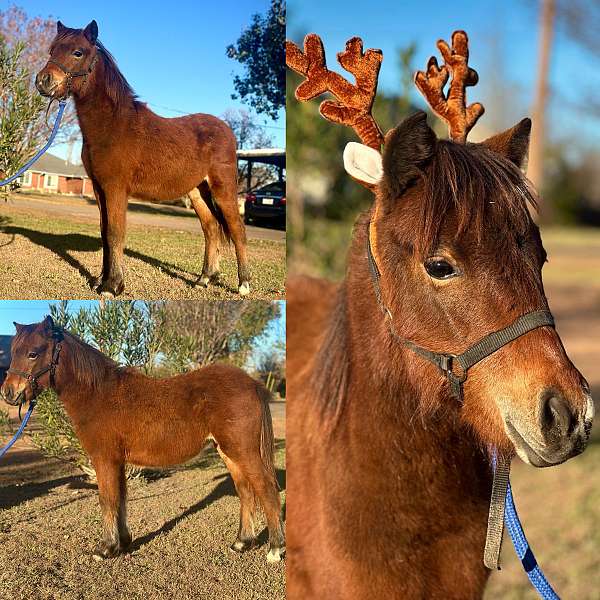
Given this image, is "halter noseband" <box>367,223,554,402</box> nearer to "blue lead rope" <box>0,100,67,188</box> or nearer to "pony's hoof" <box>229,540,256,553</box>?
"pony's hoof" <box>229,540,256,553</box>

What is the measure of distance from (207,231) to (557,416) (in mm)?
1243

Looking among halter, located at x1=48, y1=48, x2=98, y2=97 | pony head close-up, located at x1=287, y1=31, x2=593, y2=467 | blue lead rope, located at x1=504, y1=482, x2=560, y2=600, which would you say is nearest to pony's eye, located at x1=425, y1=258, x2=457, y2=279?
pony head close-up, located at x1=287, y1=31, x2=593, y2=467

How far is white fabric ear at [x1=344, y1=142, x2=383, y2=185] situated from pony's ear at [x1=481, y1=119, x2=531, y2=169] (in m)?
0.34

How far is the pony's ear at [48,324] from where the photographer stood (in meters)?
2.11

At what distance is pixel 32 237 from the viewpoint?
6.95 ft

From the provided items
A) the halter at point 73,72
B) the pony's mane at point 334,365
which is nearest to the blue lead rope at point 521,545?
the pony's mane at point 334,365

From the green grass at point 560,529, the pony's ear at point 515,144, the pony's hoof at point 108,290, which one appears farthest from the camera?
the green grass at point 560,529

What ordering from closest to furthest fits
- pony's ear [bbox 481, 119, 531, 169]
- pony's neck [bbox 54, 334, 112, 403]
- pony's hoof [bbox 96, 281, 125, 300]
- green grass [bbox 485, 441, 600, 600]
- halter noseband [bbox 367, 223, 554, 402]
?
halter noseband [bbox 367, 223, 554, 402], pony's ear [bbox 481, 119, 531, 169], pony's hoof [bbox 96, 281, 125, 300], pony's neck [bbox 54, 334, 112, 403], green grass [bbox 485, 441, 600, 600]

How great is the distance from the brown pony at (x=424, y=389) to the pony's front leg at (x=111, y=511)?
55 centimetres

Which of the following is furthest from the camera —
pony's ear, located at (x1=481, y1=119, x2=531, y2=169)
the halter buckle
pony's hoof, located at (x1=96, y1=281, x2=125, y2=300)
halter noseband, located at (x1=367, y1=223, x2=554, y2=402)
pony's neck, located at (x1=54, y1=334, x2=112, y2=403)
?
pony's neck, located at (x1=54, y1=334, x2=112, y2=403)

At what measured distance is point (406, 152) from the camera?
5.82 feet

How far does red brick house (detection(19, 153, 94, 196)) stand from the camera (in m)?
2.07

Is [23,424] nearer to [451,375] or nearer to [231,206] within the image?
[231,206]

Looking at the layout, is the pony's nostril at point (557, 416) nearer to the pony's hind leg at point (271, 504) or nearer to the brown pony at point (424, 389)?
the brown pony at point (424, 389)
